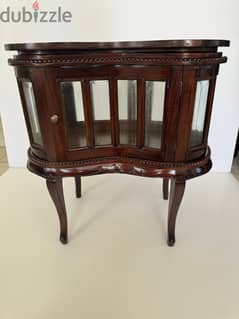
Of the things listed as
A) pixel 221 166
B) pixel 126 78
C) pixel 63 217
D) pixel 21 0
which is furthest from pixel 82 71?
pixel 221 166

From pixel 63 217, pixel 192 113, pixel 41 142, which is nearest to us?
pixel 192 113

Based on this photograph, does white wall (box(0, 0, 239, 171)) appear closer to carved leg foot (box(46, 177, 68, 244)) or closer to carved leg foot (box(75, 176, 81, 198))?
carved leg foot (box(75, 176, 81, 198))

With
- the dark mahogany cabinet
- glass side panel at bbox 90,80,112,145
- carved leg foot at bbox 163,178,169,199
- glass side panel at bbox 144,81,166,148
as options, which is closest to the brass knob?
the dark mahogany cabinet

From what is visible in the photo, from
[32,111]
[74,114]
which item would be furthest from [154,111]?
[32,111]

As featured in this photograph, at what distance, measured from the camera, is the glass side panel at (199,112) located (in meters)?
0.95

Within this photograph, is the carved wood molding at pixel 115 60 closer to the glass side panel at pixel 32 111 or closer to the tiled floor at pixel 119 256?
the glass side panel at pixel 32 111

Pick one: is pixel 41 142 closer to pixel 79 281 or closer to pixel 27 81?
pixel 27 81

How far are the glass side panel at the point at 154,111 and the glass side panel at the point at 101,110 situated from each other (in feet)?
0.51

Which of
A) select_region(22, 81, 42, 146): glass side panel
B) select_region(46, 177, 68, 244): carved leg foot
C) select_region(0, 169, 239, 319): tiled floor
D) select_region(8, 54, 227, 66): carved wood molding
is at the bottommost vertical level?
select_region(0, 169, 239, 319): tiled floor

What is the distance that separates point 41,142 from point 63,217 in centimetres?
40

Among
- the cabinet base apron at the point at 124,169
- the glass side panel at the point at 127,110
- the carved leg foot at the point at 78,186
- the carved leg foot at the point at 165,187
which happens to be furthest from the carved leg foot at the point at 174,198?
the carved leg foot at the point at 78,186

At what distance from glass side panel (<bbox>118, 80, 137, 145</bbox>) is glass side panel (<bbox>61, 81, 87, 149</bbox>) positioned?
0.51 ft

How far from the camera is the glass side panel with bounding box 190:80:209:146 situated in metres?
0.95

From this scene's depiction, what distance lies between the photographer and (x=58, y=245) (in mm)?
1317
